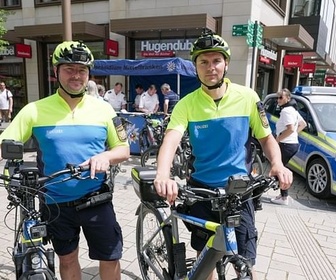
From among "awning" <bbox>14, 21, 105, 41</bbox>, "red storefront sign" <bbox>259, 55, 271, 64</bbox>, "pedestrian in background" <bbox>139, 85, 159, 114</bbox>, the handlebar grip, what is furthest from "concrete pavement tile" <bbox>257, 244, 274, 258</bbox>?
"awning" <bbox>14, 21, 105, 41</bbox>

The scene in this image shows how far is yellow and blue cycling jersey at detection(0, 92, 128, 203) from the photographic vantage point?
2090 mm

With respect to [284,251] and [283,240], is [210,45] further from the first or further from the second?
[283,240]

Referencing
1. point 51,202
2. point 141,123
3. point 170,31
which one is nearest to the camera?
point 51,202

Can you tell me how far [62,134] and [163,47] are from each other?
1097 cm

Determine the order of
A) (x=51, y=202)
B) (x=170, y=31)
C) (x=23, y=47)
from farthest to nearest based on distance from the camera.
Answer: (x=23, y=47)
(x=170, y=31)
(x=51, y=202)

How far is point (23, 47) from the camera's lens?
1422 centimetres

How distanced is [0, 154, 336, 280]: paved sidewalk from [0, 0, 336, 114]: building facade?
5.22m

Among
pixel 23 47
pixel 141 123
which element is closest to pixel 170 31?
pixel 141 123

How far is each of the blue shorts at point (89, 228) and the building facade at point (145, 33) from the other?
786 cm

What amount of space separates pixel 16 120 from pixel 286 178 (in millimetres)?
1716

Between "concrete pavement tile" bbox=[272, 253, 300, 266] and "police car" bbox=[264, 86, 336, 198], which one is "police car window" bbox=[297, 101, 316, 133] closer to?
"police car" bbox=[264, 86, 336, 198]

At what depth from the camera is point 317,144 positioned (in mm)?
5652

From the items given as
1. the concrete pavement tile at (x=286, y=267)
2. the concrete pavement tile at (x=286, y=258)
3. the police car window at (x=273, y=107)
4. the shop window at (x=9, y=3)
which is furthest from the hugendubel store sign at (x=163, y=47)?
the concrete pavement tile at (x=286, y=267)

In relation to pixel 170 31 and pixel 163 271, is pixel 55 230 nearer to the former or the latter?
pixel 163 271
